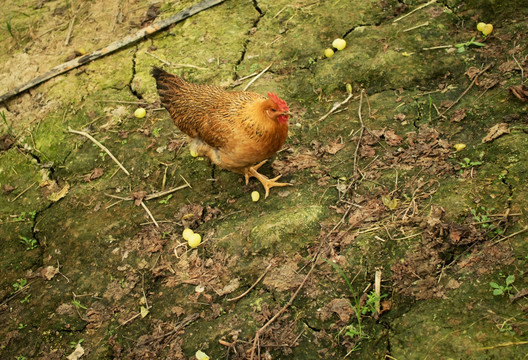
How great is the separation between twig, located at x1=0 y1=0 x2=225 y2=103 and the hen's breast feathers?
5.15ft

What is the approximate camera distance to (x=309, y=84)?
4.36 meters

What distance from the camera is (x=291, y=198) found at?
3.52 metres

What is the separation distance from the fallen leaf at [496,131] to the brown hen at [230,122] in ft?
5.48

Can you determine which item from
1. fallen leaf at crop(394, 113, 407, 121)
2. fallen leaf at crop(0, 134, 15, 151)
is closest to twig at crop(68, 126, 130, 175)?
fallen leaf at crop(0, 134, 15, 151)

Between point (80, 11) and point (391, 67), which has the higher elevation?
point (80, 11)

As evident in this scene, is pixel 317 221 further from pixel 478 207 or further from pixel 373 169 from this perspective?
pixel 478 207

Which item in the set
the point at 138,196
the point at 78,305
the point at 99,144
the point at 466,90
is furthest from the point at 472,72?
the point at 78,305

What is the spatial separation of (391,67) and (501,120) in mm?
1239

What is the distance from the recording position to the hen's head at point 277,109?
3.24m

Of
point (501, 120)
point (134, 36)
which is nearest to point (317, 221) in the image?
point (501, 120)

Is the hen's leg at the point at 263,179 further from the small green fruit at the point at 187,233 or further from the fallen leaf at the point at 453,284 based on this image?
the fallen leaf at the point at 453,284

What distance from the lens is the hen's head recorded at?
10.6 ft

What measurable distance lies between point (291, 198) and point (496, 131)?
70.5 inches

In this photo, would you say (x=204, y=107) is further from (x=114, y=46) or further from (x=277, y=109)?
(x=114, y=46)
